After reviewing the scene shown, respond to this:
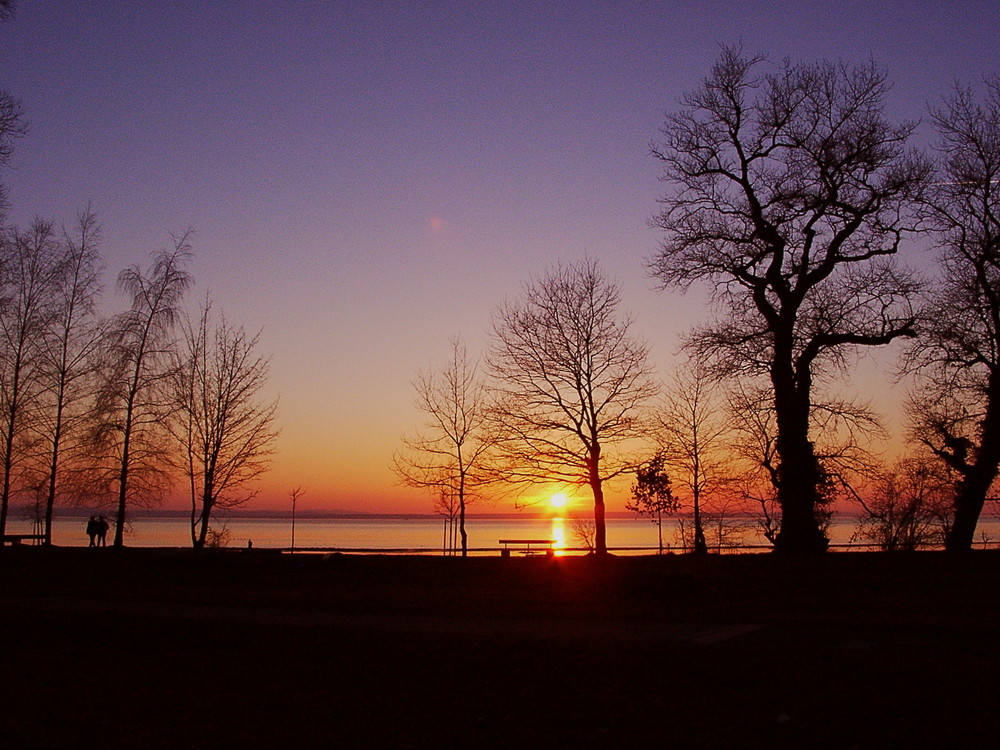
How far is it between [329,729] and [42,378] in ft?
94.5

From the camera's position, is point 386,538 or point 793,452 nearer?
point 793,452

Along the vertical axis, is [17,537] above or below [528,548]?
above

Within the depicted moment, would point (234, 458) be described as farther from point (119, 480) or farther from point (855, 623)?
point (855, 623)

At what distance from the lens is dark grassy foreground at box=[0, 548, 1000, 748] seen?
7.16m

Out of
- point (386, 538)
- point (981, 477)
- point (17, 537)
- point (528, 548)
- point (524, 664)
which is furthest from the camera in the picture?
point (386, 538)

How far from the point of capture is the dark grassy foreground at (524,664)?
7.16m

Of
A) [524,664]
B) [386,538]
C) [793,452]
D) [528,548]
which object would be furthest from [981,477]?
[386,538]

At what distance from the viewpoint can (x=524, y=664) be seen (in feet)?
30.3

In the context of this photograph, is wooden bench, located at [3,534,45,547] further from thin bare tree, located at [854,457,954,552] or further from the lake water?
thin bare tree, located at [854,457,954,552]

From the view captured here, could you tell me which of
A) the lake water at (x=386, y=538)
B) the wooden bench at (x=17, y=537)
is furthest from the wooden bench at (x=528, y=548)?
the wooden bench at (x=17, y=537)

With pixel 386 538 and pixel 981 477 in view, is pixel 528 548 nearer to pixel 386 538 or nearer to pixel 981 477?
pixel 981 477

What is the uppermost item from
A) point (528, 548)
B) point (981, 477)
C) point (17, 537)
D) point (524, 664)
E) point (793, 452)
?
point (793, 452)

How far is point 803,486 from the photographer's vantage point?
22.2 metres

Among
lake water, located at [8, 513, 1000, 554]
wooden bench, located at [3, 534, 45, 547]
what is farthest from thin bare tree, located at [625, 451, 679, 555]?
wooden bench, located at [3, 534, 45, 547]
